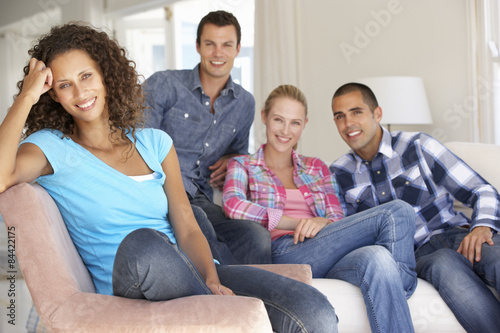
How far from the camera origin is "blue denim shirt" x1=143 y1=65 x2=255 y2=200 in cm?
235

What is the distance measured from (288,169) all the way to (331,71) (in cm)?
183

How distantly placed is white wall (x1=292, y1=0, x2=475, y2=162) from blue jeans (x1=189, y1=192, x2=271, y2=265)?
1.77m

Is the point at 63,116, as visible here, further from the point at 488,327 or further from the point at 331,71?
the point at 331,71

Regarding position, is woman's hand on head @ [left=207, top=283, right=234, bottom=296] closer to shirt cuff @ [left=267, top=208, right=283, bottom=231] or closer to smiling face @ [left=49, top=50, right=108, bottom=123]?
smiling face @ [left=49, top=50, right=108, bottom=123]

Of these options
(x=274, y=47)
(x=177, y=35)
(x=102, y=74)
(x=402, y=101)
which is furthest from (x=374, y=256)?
(x=177, y=35)

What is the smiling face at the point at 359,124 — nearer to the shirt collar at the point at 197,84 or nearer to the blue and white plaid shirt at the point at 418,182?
the blue and white plaid shirt at the point at 418,182

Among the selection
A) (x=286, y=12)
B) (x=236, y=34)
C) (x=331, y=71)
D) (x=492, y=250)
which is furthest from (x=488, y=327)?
(x=286, y=12)

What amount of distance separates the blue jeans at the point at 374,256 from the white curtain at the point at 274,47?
231 centimetres

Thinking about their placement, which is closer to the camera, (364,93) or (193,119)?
(364,93)

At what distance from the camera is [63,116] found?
4.87 feet

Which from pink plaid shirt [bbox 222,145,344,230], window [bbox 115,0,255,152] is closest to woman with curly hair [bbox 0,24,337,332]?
pink plaid shirt [bbox 222,145,344,230]

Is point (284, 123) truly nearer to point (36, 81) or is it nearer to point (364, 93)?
point (364, 93)

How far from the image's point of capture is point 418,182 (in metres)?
2.10

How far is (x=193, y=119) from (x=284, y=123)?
436mm
